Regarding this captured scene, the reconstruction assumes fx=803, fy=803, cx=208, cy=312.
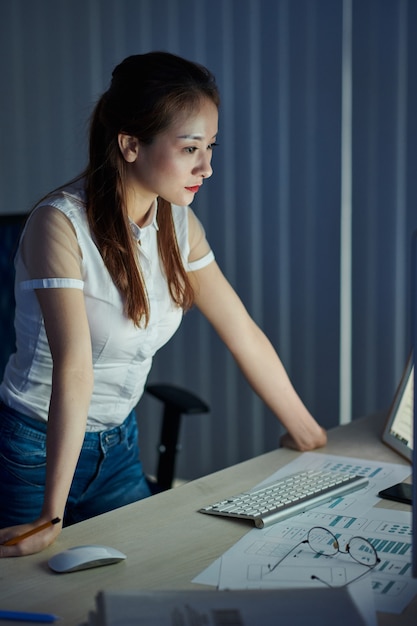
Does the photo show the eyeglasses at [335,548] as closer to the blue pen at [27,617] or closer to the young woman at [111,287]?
the blue pen at [27,617]

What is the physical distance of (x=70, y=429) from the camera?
1400 millimetres

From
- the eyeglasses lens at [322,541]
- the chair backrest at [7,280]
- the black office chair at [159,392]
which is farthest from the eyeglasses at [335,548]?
the chair backrest at [7,280]

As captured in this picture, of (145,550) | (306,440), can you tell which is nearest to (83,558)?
(145,550)

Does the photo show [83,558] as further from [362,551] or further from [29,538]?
[362,551]

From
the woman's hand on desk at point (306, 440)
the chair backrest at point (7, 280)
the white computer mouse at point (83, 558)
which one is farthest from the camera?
the chair backrest at point (7, 280)

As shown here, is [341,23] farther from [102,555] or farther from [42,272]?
[102,555]

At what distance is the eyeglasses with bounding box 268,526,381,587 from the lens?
3.91 feet

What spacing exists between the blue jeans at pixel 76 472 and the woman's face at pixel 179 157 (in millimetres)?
548

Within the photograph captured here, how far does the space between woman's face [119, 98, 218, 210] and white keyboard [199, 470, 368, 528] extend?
0.60 metres

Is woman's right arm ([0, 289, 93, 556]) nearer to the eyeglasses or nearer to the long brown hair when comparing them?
the long brown hair

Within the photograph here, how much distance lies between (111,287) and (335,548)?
0.69 metres

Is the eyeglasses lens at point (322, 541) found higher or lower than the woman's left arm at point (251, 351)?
lower

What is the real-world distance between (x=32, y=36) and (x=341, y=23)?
4.39ft

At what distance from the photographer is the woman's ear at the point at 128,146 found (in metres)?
1.64
